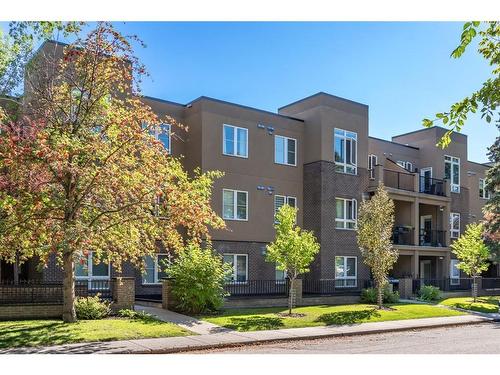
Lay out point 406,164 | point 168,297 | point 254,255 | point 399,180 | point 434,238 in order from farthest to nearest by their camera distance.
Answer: point 406,164 < point 434,238 < point 399,180 < point 254,255 < point 168,297

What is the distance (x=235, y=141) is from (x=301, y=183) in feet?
16.1

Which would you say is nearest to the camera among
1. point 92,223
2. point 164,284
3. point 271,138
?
point 92,223

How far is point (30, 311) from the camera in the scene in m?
17.1

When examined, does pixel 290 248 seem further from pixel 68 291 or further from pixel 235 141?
pixel 68 291

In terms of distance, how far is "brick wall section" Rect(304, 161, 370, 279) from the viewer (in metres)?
28.6

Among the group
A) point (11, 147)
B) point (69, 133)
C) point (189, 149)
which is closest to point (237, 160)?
point (189, 149)

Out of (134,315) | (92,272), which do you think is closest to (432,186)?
(92,272)

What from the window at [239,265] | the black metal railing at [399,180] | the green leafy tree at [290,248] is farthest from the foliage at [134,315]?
the black metal railing at [399,180]

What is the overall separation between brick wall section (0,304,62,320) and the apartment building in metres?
3.82

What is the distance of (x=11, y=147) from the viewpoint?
13.8m

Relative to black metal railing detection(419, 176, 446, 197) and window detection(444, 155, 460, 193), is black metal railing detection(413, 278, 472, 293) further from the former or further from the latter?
window detection(444, 155, 460, 193)

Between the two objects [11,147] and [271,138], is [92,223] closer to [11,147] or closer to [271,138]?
[11,147]

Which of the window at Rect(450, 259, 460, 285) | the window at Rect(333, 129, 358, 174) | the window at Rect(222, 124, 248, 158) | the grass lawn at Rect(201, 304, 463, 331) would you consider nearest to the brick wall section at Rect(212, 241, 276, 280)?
the grass lawn at Rect(201, 304, 463, 331)

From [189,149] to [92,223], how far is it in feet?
38.8
